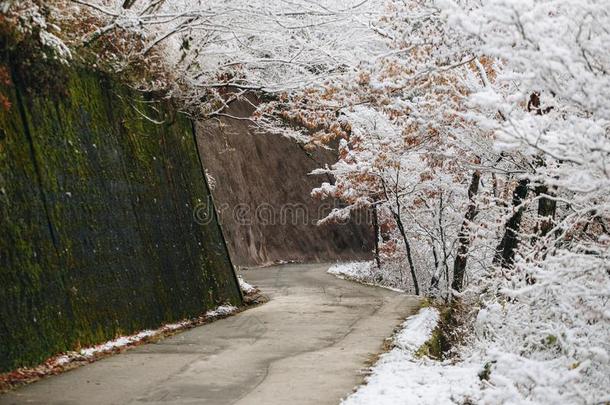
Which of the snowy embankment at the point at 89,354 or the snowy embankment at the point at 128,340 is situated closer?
the snowy embankment at the point at 89,354

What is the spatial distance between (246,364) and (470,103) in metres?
5.32

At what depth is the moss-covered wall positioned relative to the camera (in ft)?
28.2

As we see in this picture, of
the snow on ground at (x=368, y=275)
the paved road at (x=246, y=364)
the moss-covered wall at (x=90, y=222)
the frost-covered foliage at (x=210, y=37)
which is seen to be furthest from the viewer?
the snow on ground at (x=368, y=275)

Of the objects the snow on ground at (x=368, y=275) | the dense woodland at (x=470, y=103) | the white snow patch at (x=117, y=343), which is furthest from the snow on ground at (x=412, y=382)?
the snow on ground at (x=368, y=275)

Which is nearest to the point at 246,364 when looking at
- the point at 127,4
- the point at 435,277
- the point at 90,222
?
the point at 90,222

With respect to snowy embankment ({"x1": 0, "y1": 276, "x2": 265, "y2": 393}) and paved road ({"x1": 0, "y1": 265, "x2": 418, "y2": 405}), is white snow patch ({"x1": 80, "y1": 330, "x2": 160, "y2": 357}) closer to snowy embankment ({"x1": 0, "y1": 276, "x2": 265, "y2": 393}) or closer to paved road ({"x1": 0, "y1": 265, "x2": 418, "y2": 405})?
snowy embankment ({"x1": 0, "y1": 276, "x2": 265, "y2": 393})

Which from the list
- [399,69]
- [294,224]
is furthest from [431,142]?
[294,224]

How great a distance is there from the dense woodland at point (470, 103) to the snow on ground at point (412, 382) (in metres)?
0.48

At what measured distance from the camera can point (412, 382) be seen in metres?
8.44

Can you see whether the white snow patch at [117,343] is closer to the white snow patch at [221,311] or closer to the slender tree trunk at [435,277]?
the white snow patch at [221,311]

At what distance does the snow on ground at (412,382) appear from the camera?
297 inches

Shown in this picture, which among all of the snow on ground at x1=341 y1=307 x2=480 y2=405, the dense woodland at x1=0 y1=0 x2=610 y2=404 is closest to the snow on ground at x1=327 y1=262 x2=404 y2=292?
the dense woodland at x1=0 y1=0 x2=610 y2=404

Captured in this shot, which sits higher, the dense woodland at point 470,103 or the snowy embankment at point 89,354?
the dense woodland at point 470,103

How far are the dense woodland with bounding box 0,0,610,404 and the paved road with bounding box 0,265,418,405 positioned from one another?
1.75 m
